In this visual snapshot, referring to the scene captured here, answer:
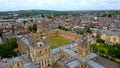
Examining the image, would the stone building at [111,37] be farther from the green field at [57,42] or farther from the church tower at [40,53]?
the church tower at [40,53]

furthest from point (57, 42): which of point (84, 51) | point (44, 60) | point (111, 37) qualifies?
point (84, 51)

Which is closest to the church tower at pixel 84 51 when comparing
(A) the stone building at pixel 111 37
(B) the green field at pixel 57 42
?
(B) the green field at pixel 57 42

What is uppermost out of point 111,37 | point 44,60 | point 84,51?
point 84,51

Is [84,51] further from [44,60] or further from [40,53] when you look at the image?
[40,53]

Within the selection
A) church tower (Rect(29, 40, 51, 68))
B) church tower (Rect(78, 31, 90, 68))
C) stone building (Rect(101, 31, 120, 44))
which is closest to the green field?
stone building (Rect(101, 31, 120, 44))

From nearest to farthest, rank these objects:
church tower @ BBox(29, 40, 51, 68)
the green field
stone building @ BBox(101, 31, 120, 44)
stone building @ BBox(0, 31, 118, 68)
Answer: stone building @ BBox(0, 31, 118, 68), church tower @ BBox(29, 40, 51, 68), the green field, stone building @ BBox(101, 31, 120, 44)

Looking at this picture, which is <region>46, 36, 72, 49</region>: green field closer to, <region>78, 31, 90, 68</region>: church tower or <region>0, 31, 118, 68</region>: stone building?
<region>0, 31, 118, 68</region>: stone building

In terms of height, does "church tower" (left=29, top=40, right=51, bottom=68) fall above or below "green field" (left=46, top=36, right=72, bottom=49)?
above

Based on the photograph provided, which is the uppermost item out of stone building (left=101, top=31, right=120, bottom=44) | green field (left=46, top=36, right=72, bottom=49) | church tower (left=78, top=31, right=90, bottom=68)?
church tower (left=78, top=31, right=90, bottom=68)
